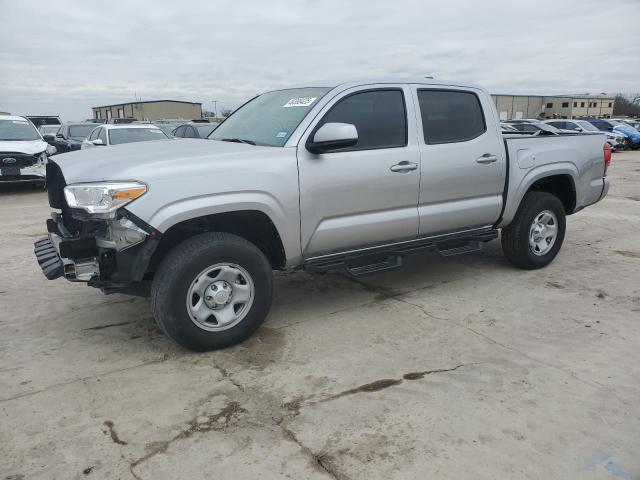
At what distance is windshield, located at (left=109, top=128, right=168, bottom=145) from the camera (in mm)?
11914

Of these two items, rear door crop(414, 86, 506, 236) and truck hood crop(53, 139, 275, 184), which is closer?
truck hood crop(53, 139, 275, 184)

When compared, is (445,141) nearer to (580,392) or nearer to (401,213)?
(401,213)

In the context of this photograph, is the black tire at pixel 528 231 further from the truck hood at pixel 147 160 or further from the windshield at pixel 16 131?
the windshield at pixel 16 131

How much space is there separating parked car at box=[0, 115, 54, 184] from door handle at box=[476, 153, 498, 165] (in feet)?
30.9

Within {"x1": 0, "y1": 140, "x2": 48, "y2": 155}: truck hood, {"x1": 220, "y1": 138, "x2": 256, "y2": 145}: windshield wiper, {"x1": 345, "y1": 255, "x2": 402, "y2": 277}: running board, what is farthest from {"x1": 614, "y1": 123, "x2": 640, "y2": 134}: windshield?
{"x1": 220, "y1": 138, "x2": 256, "y2": 145}: windshield wiper

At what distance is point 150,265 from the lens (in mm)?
3791

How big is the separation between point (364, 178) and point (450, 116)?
49.8 inches

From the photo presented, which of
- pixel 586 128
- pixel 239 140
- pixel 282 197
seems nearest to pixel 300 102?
pixel 239 140

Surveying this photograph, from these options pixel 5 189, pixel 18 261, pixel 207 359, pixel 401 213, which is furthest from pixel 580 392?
pixel 5 189

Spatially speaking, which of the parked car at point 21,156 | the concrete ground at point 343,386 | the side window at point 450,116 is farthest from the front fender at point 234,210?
the parked car at point 21,156

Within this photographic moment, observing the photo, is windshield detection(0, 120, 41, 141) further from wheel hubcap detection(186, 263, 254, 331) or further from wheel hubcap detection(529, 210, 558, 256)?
wheel hubcap detection(529, 210, 558, 256)

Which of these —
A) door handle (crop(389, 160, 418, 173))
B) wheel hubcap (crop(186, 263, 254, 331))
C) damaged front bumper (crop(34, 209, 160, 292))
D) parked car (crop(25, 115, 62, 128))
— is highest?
parked car (crop(25, 115, 62, 128))

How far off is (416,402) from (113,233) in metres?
2.15

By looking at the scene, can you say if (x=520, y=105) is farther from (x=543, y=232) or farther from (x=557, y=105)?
(x=543, y=232)
